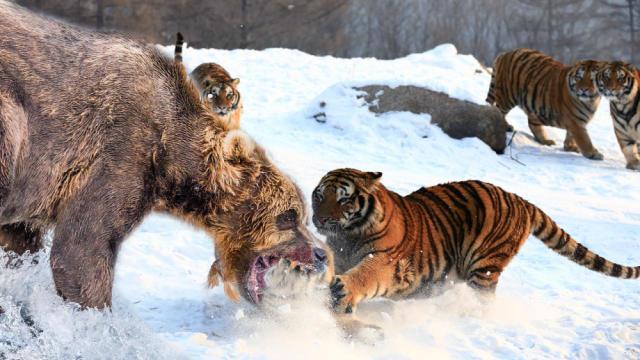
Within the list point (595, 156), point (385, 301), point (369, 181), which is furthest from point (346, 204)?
point (595, 156)

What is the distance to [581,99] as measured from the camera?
1400 centimetres

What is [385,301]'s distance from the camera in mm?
6500

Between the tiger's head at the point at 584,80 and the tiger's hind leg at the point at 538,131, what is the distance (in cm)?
95

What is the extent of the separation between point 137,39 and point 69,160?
783mm

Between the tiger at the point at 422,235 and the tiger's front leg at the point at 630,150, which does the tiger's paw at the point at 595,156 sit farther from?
the tiger at the point at 422,235

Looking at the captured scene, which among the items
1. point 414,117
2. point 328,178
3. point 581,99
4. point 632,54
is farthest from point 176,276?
point 632,54

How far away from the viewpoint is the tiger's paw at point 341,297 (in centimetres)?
562

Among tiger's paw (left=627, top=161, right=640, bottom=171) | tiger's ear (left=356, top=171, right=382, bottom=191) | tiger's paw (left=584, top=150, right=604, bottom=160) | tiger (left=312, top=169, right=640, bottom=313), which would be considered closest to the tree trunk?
tiger's paw (left=584, top=150, right=604, bottom=160)

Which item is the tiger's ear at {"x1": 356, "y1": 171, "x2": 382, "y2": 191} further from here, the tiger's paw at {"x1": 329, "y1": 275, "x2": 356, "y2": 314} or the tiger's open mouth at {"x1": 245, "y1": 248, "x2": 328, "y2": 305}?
the tiger's open mouth at {"x1": 245, "y1": 248, "x2": 328, "y2": 305}

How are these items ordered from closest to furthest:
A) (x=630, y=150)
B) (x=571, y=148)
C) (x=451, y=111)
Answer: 1. (x=630, y=150)
2. (x=451, y=111)
3. (x=571, y=148)

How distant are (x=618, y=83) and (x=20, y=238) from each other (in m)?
11.2

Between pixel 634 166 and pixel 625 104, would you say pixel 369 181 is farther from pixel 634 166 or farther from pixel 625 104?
pixel 625 104

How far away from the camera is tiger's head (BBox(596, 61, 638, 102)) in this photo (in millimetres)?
13664

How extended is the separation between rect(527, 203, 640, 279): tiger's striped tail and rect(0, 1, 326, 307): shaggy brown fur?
2.98 meters
